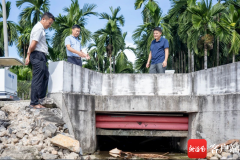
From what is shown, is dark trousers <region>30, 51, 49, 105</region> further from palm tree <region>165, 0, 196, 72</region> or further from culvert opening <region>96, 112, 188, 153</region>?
palm tree <region>165, 0, 196, 72</region>

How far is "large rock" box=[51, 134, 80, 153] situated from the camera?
481cm

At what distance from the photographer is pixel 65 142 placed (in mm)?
4867

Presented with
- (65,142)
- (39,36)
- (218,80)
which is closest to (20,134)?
(65,142)

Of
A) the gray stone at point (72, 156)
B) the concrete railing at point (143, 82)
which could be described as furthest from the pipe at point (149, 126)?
the gray stone at point (72, 156)

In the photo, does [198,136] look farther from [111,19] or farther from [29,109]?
[111,19]

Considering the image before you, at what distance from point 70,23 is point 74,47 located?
1440cm

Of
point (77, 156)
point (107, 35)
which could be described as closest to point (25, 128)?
point (77, 156)

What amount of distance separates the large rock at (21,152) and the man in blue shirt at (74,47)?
2870mm

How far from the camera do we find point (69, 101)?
6375mm

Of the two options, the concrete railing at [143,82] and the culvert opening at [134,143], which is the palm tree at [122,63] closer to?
the culvert opening at [134,143]

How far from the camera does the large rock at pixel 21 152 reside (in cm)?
451

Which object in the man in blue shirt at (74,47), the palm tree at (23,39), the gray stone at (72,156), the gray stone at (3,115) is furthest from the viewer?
the palm tree at (23,39)

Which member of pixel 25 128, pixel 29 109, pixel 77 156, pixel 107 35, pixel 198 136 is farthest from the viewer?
pixel 107 35

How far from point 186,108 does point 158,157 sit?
67.0 inches
